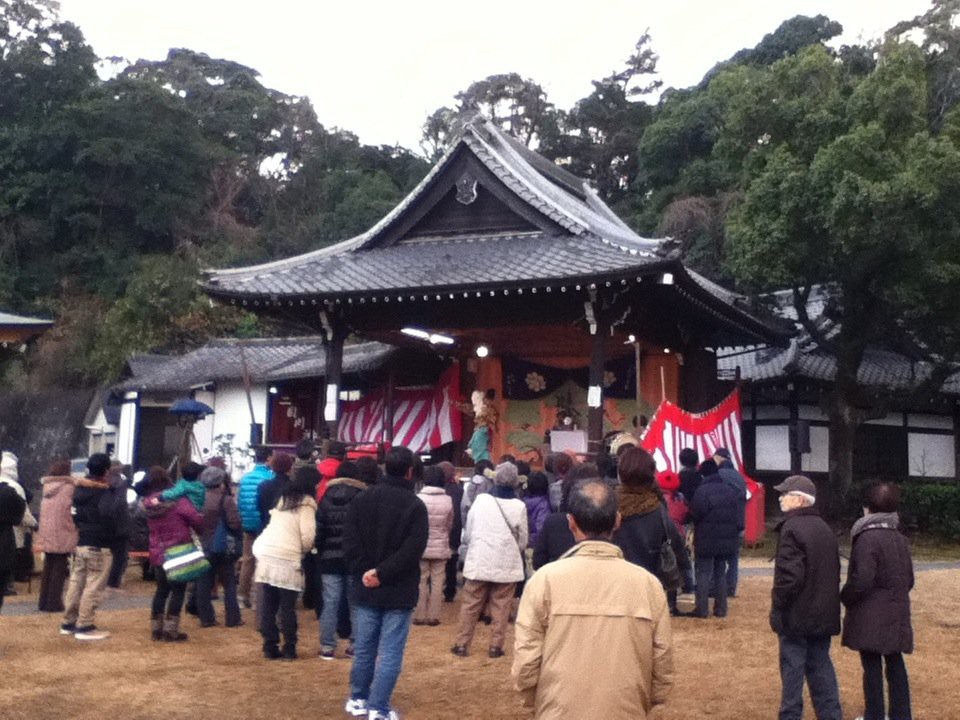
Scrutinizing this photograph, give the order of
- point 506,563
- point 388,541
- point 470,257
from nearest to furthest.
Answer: point 388,541 < point 506,563 < point 470,257

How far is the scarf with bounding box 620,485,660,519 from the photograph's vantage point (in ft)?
21.0

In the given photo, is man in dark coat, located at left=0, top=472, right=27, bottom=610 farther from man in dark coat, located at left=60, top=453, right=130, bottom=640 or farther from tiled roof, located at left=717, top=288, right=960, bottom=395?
tiled roof, located at left=717, top=288, right=960, bottom=395

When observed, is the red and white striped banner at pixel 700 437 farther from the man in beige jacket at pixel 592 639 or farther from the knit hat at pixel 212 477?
the man in beige jacket at pixel 592 639

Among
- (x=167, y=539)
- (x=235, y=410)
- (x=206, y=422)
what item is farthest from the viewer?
(x=206, y=422)

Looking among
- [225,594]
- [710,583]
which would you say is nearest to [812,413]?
[710,583]

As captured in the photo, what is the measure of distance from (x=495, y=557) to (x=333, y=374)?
956 centimetres

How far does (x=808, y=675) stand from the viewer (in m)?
5.87

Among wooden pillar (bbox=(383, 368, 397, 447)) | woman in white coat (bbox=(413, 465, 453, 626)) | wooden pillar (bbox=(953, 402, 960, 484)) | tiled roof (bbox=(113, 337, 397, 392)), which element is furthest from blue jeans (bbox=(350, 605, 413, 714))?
wooden pillar (bbox=(953, 402, 960, 484))

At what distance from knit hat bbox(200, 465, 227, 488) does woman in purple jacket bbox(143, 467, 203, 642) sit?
0.69 metres

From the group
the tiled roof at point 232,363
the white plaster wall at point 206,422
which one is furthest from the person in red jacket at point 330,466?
the white plaster wall at point 206,422

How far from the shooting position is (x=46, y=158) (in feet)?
125

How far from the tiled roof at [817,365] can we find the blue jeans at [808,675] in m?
15.9

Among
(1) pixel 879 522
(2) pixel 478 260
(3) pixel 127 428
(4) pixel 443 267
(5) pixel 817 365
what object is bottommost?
(1) pixel 879 522

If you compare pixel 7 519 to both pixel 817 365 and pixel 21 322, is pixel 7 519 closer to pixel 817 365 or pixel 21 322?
pixel 21 322
